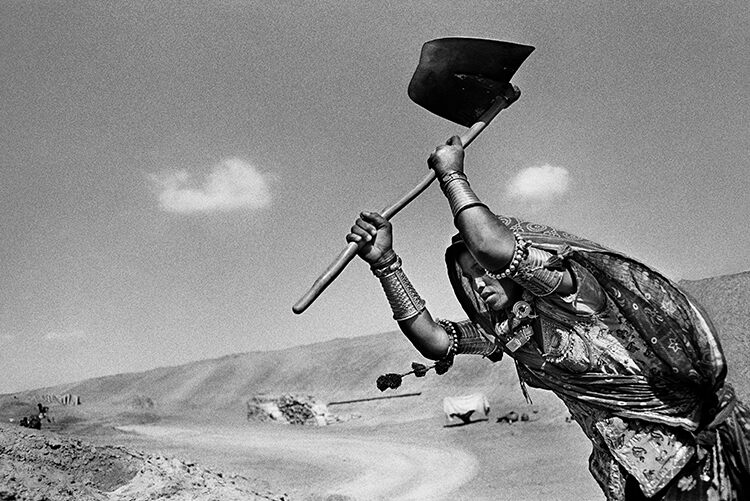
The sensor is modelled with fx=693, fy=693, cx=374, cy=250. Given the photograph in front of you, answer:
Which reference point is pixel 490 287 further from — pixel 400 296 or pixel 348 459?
pixel 348 459

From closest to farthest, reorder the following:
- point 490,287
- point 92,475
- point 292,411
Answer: point 490,287 → point 92,475 → point 292,411

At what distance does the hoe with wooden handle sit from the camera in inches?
117

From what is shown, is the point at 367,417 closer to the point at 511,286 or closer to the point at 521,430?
the point at 521,430

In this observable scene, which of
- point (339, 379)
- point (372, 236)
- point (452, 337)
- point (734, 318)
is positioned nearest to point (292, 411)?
point (339, 379)

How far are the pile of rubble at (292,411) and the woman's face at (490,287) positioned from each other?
74.3 feet

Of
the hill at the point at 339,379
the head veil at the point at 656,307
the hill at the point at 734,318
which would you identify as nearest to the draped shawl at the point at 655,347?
the head veil at the point at 656,307

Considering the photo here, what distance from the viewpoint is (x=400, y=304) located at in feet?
10.2

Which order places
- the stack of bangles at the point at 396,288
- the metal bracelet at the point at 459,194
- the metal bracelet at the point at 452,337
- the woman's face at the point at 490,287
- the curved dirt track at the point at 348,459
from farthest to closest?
the curved dirt track at the point at 348,459, the metal bracelet at the point at 452,337, the stack of bangles at the point at 396,288, the woman's face at the point at 490,287, the metal bracelet at the point at 459,194

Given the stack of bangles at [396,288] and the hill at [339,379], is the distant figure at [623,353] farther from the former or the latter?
the hill at [339,379]

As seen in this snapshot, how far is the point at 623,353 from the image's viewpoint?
2.66 meters

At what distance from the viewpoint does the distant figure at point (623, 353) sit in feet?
8.46

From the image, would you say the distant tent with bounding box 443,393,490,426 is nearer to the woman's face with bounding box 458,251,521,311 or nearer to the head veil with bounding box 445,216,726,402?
the woman's face with bounding box 458,251,521,311

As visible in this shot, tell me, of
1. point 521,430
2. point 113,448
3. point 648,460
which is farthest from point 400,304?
point 521,430

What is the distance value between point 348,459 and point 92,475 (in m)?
7.88
